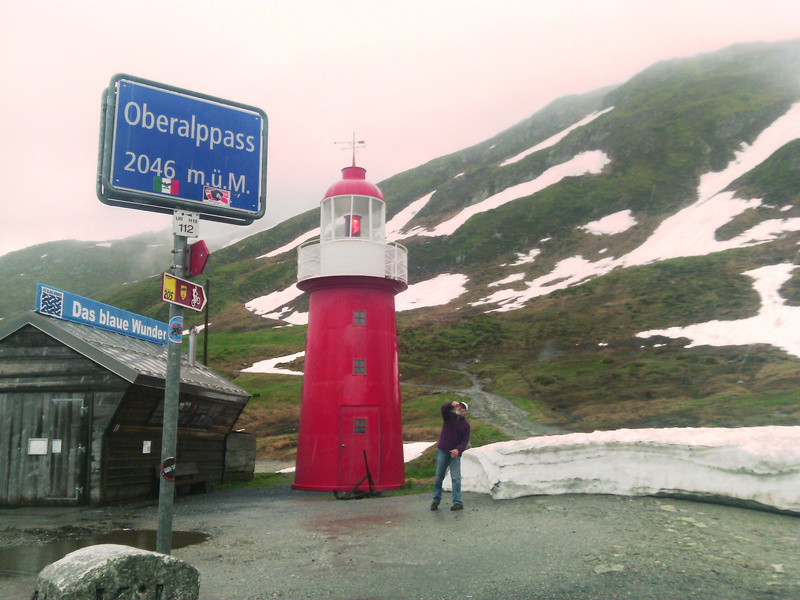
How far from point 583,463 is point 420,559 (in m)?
4.28

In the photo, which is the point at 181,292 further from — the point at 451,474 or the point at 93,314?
the point at 93,314

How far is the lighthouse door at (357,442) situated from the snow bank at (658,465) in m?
6.65

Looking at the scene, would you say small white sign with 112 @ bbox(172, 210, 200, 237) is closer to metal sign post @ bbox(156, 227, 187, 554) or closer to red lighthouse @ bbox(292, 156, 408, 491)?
metal sign post @ bbox(156, 227, 187, 554)

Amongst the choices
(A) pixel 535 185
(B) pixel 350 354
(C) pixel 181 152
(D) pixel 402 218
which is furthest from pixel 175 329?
(D) pixel 402 218

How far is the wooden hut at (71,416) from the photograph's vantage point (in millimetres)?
16375

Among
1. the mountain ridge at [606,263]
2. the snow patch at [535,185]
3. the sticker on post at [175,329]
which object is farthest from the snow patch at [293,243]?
the sticker on post at [175,329]

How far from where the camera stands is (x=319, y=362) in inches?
822

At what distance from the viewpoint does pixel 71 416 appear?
16.7 meters

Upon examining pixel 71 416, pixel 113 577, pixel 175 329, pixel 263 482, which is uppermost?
pixel 175 329

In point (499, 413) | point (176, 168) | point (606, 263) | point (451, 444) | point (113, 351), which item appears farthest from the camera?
point (606, 263)

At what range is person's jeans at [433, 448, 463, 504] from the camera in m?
12.5

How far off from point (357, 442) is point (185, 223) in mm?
14038

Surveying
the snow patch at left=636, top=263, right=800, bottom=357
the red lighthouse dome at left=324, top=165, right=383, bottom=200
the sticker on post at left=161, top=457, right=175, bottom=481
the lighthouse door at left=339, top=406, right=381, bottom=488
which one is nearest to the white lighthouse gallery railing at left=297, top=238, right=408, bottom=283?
the red lighthouse dome at left=324, top=165, right=383, bottom=200

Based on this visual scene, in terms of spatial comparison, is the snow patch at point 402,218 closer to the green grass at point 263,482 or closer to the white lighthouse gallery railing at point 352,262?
the green grass at point 263,482
